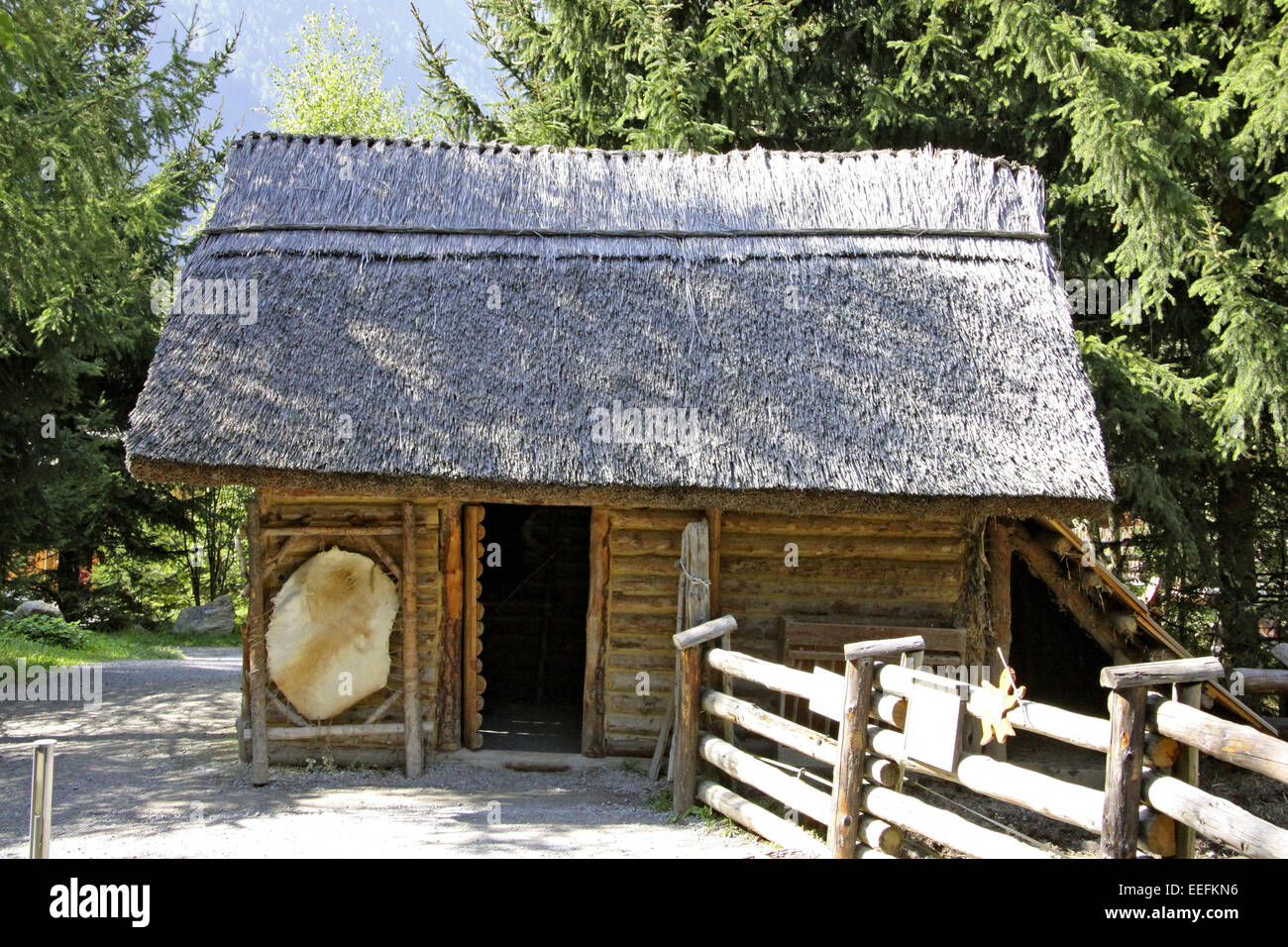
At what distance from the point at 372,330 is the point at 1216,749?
21.0 feet

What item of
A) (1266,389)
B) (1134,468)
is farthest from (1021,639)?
(1266,389)

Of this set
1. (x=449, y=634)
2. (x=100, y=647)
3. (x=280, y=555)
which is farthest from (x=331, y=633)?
(x=100, y=647)

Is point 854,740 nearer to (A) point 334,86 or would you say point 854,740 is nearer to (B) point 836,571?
(B) point 836,571

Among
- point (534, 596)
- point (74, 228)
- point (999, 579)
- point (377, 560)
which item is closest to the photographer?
point (377, 560)

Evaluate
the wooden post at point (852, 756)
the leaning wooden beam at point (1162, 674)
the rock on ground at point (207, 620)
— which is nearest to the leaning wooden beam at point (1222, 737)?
the leaning wooden beam at point (1162, 674)

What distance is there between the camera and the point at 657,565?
27.0ft

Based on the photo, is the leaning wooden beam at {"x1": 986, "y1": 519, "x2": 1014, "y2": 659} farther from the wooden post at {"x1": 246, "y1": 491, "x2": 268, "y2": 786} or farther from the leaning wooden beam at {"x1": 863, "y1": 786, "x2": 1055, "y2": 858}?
the wooden post at {"x1": 246, "y1": 491, "x2": 268, "y2": 786}

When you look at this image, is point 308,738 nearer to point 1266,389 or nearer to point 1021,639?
point 1021,639

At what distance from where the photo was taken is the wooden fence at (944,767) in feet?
12.8

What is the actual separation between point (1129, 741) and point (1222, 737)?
1.28 ft

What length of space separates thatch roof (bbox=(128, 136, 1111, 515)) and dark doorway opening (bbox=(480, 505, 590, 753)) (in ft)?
12.1

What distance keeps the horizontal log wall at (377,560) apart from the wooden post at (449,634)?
0.21 feet

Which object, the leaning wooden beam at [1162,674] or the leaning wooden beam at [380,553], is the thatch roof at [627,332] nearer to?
the leaning wooden beam at [380,553]

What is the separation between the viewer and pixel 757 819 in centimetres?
623
